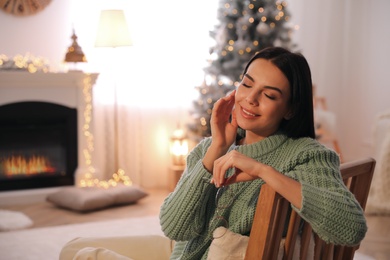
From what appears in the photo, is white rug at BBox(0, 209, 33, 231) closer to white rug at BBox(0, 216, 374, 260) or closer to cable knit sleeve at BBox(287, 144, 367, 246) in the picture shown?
white rug at BBox(0, 216, 374, 260)

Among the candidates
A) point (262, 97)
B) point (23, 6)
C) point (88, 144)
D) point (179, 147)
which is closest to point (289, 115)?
point (262, 97)

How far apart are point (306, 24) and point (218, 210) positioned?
4.95 m

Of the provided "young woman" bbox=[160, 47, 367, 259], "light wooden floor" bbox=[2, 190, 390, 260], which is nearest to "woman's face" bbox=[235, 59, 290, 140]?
"young woman" bbox=[160, 47, 367, 259]

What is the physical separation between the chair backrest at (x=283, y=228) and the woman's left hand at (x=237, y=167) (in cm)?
11

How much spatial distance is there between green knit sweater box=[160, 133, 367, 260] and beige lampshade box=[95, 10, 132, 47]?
128 inches

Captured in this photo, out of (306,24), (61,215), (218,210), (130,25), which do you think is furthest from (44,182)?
(218,210)

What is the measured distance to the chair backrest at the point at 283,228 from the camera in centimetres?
119

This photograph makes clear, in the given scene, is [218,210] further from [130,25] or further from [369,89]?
[369,89]

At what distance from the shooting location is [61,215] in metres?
4.42

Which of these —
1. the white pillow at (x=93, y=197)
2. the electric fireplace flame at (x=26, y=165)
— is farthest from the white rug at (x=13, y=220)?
the electric fireplace flame at (x=26, y=165)

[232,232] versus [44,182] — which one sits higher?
[232,232]

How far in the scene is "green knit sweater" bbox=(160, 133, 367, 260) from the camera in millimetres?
1476

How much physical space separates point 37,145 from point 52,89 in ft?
1.57

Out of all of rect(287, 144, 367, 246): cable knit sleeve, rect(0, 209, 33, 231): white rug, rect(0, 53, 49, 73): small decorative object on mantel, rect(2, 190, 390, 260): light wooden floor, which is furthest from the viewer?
rect(0, 53, 49, 73): small decorative object on mantel
